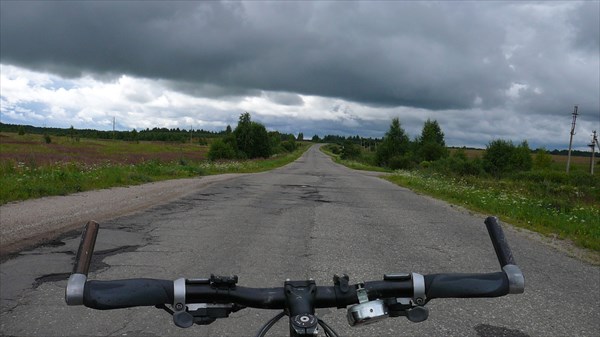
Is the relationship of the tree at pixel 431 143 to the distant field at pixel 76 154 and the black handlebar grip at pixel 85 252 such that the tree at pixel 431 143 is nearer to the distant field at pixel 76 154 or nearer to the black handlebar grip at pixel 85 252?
the distant field at pixel 76 154

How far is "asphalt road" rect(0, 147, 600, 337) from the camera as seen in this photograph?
4.61 meters

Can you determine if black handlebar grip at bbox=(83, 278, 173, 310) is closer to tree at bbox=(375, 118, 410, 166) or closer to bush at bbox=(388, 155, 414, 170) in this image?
bush at bbox=(388, 155, 414, 170)

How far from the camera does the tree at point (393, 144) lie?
7462cm

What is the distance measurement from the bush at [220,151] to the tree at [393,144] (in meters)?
30.6

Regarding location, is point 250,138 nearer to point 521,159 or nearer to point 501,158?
point 501,158

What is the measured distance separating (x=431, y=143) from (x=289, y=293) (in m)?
73.1

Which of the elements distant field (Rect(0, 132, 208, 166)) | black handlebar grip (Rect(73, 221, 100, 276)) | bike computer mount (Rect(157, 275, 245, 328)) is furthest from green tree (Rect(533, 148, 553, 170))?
black handlebar grip (Rect(73, 221, 100, 276))

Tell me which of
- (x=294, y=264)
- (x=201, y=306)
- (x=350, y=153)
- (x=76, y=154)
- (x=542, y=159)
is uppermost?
(x=201, y=306)

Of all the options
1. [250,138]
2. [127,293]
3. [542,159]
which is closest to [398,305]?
[127,293]

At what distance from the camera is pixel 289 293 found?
1511 mm

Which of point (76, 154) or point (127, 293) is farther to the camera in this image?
point (76, 154)

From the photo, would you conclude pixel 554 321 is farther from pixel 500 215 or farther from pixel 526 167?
pixel 526 167

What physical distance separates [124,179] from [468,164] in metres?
39.6

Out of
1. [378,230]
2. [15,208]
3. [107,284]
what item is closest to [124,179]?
[15,208]
